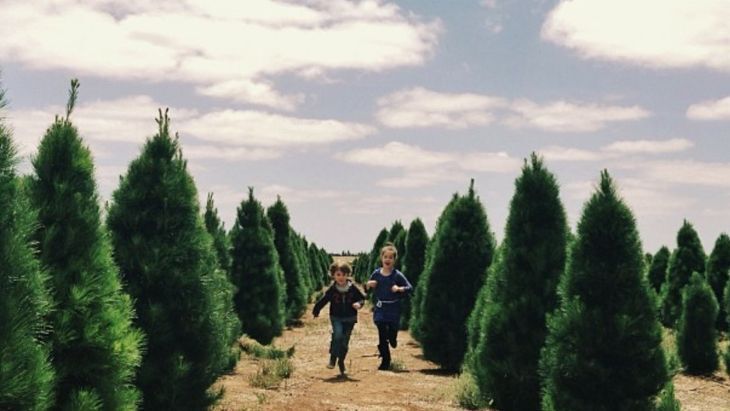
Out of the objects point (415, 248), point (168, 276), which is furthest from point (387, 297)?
point (415, 248)

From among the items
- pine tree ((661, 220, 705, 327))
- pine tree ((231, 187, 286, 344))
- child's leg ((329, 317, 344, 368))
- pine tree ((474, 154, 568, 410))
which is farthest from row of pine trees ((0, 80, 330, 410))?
pine tree ((661, 220, 705, 327))

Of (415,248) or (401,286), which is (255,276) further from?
(415,248)

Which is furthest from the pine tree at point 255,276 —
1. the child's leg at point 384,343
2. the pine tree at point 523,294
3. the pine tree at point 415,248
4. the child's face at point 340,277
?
the pine tree at point 523,294

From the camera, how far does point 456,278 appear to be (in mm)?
15180

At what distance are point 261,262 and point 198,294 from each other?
10944 mm

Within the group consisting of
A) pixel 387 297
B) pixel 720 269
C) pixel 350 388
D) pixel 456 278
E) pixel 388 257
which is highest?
pixel 720 269

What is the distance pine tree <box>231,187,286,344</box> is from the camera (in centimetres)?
1912

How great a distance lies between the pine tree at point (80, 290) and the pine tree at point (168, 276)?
1832mm

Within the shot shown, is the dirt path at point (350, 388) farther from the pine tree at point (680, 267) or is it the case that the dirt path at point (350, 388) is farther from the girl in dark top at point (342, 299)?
the pine tree at point (680, 267)

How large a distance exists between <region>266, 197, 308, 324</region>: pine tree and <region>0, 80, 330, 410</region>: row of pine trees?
1285 centimetres

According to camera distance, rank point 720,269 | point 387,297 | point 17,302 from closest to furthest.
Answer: point 17,302 < point 387,297 < point 720,269

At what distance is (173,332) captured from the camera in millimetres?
8414

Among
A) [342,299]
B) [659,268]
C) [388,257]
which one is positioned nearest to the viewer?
[342,299]

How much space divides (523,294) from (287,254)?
58.1 ft
